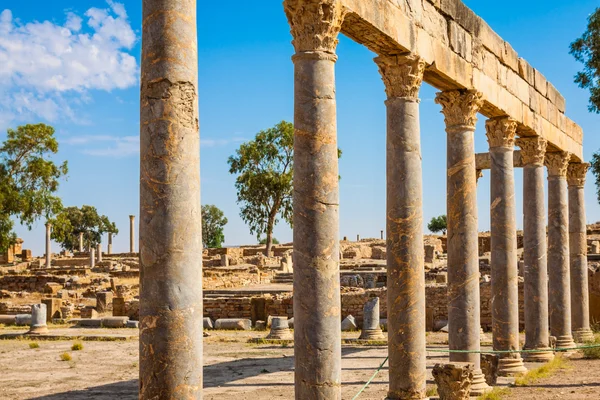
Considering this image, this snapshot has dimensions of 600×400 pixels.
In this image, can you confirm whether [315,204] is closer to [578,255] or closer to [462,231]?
[462,231]

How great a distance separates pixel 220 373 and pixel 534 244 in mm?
7816

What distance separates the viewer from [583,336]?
2056cm

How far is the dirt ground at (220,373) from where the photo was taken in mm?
13695

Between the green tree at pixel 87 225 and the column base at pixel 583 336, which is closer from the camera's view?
the column base at pixel 583 336

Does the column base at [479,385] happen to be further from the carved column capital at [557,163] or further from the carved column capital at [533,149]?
the carved column capital at [557,163]

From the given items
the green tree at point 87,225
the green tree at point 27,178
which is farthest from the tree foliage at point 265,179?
the green tree at point 87,225

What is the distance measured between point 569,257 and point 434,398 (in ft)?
35.9

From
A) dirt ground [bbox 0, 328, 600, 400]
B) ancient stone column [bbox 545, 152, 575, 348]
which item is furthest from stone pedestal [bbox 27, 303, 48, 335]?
ancient stone column [bbox 545, 152, 575, 348]

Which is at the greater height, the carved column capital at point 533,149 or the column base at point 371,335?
the carved column capital at point 533,149

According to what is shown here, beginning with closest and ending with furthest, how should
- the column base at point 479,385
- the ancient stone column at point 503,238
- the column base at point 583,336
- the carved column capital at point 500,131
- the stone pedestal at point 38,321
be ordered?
the column base at point 479,385, the ancient stone column at point 503,238, the carved column capital at point 500,131, the column base at point 583,336, the stone pedestal at point 38,321

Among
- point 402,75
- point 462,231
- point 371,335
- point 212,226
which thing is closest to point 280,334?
point 371,335

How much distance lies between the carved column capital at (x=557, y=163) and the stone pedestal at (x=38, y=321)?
1638cm

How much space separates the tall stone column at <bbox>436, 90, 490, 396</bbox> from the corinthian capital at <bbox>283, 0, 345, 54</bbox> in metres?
4.93

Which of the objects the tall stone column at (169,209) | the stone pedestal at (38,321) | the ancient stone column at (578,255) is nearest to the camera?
the tall stone column at (169,209)
